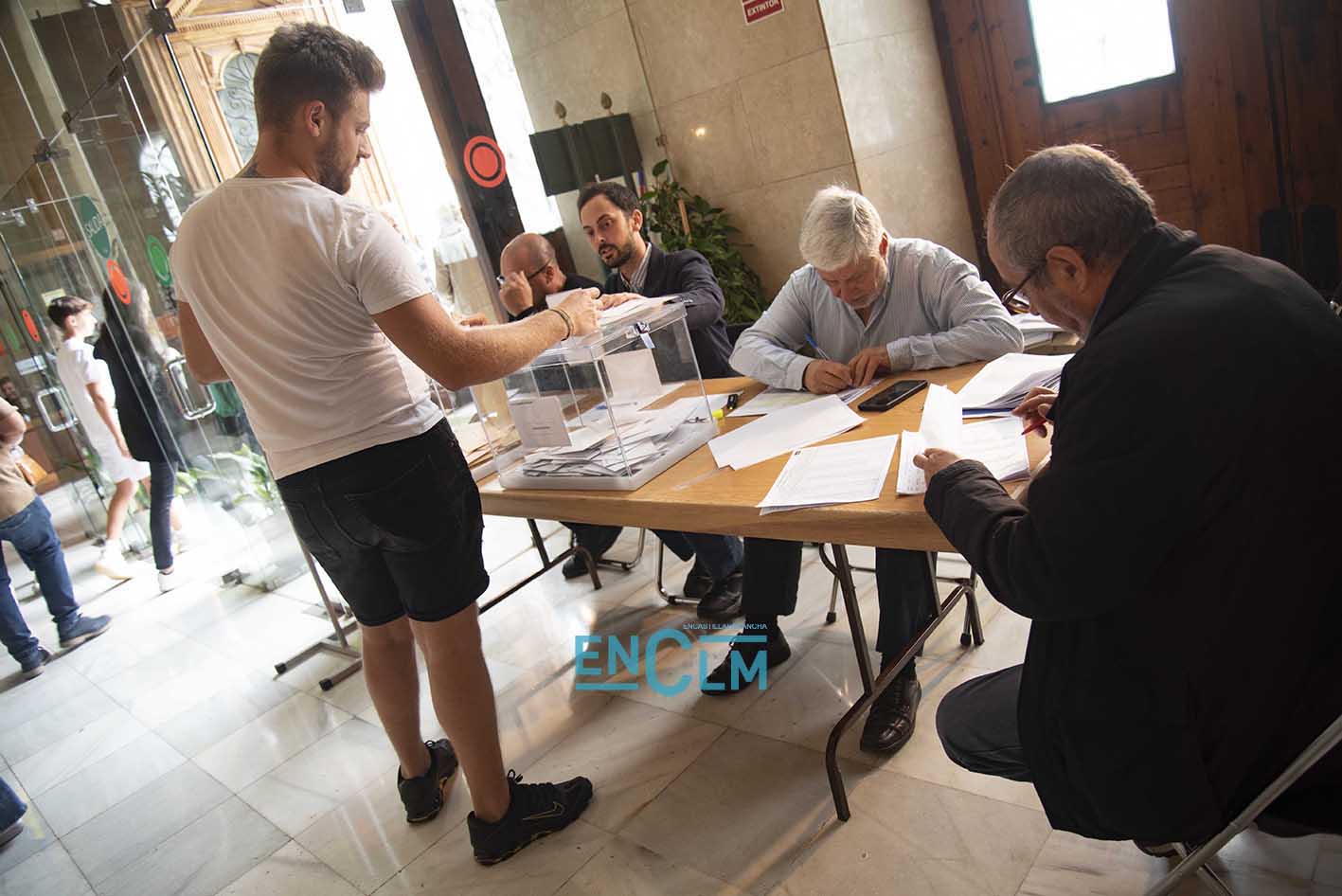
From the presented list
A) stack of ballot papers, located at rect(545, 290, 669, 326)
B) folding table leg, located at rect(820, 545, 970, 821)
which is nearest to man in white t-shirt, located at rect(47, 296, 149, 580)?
stack of ballot papers, located at rect(545, 290, 669, 326)

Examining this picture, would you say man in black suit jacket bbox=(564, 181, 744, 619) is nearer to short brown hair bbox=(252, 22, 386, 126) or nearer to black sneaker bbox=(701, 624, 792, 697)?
black sneaker bbox=(701, 624, 792, 697)

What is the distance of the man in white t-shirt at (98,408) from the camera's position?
4.87 meters

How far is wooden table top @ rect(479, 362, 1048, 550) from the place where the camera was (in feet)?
4.56

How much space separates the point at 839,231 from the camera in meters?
2.17

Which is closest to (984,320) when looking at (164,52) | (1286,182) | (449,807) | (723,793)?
(723,793)

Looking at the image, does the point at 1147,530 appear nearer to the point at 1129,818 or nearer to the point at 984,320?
the point at 1129,818

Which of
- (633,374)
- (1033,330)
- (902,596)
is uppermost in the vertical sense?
(633,374)

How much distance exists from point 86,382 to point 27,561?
1074 millimetres

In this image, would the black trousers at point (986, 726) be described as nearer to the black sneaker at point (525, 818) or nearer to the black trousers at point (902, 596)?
the black trousers at point (902, 596)

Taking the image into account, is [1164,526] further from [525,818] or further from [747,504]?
[525,818]

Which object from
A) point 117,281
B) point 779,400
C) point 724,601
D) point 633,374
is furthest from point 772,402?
point 117,281

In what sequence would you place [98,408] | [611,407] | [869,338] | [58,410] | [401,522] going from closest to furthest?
[401,522]
[611,407]
[869,338]
[98,408]
[58,410]

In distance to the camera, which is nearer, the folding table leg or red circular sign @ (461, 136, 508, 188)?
the folding table leg

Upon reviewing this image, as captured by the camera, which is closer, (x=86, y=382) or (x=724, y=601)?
(x=724, y=601)
